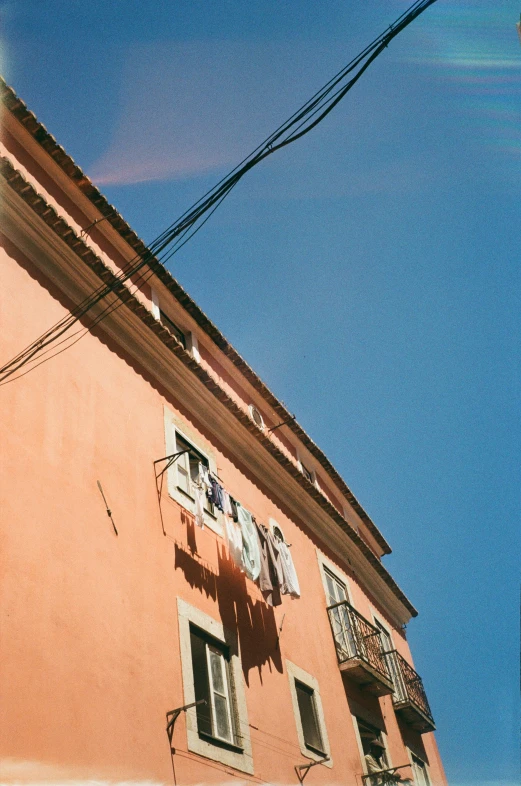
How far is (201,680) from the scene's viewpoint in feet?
31.9

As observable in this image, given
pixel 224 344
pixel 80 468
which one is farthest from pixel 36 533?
pixel 224 344

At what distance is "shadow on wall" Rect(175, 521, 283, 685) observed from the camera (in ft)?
34.9

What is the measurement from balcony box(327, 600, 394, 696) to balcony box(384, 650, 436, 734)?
2.24 ft

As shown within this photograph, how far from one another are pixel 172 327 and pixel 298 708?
7.02 m

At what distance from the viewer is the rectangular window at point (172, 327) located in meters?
13.8

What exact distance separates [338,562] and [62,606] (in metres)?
10.6

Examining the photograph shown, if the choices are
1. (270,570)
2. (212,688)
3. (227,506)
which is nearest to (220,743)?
(212,688)

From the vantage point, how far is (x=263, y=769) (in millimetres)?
9922

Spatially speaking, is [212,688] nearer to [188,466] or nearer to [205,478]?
[205,478]

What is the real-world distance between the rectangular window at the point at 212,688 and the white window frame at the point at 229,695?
64mm

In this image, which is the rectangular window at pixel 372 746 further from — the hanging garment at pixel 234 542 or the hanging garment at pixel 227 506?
the hanging garment at pixel 227 506

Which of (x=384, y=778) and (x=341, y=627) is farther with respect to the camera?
(x=341, y=627)

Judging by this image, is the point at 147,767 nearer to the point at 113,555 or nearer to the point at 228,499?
the point at 113,555

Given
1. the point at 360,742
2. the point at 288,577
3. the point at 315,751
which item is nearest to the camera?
the point at 315,751
